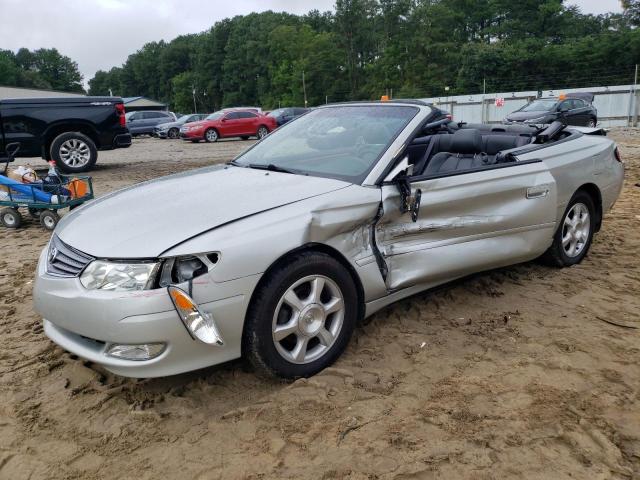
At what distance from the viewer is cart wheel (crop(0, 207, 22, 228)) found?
6.92 metres

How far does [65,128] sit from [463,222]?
33.1 feet

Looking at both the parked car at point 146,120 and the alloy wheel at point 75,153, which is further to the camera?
the parked car at point 146,120

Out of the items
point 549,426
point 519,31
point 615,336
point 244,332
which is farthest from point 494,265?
point 519,31

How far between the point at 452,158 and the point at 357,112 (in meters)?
0.95

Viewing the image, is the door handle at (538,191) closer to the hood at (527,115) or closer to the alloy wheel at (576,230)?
the alloy wheel at (576,230)

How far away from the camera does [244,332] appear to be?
2.79m

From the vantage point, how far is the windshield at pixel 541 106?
19873 millimetres

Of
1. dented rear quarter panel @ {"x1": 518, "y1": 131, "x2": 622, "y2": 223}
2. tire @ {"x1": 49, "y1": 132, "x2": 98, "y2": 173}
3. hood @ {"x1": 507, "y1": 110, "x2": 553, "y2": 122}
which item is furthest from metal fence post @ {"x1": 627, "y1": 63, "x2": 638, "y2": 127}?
tire @ {"x1": 49, "y1": 132, "x2": 98, "y2": 173}

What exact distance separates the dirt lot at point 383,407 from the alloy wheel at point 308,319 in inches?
7.2

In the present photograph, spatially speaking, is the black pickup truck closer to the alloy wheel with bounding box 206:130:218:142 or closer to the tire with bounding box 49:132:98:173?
the tire with bounding box 49:132:98:173

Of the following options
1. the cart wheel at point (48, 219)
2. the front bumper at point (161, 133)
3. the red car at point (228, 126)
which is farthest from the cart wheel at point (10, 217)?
the front bumper at point (161, 133)

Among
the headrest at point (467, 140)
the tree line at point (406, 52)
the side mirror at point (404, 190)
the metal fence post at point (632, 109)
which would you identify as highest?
the tree line at point (406, 52)

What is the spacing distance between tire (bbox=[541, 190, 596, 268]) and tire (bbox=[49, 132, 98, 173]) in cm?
991

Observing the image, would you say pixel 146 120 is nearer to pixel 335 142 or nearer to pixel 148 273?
pixel 335 142
